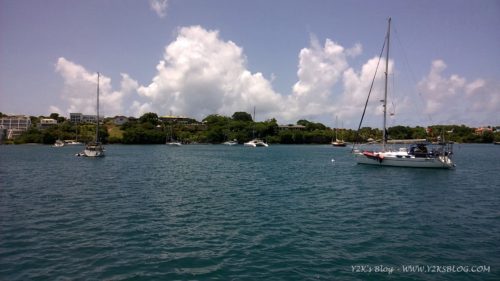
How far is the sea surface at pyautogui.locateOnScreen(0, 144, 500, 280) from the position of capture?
15961 millimetres

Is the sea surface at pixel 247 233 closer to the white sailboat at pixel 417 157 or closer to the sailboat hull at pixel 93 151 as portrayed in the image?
the white sailboat at pixel 417 157

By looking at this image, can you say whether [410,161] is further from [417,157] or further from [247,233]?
[247,233]

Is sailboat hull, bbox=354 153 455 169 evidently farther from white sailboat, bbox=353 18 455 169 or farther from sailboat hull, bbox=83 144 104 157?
sailboat hull, bbox=83 144 104 157

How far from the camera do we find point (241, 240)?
20.2 metres

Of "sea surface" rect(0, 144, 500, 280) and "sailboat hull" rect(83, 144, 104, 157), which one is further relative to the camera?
"sailboat hull" rect(83, 144, 104, 157)

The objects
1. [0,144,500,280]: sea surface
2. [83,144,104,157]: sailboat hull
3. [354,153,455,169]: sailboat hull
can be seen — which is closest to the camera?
[0,144,500,280]: sea surface

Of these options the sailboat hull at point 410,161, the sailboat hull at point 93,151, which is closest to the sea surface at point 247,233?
the sailboat hull at point 410,161

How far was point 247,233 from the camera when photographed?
70.6 feet

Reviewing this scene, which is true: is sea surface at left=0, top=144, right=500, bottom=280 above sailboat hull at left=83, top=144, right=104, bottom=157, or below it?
below

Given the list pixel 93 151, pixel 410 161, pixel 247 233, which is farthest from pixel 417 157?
pixel 93 151

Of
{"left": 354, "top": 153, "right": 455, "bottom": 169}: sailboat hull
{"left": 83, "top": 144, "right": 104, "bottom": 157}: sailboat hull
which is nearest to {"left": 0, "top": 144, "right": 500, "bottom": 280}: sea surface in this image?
{"left": 354, "top": 153, "right": 455, "bottom": 169}: sailboat hull

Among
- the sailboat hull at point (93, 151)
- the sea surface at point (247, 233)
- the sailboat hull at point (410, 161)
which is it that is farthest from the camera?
the sailboat hull at point (93, 151)

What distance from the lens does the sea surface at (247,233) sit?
16.0 metres

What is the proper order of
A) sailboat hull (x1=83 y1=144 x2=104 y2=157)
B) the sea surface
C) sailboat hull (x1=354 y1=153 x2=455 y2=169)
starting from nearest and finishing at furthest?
the sea surface < sailboat hull (x1=354 y1=153 x2=455 y2=169) < sailboat hull (x1=83 y1=144 x2=104 y2=157)
